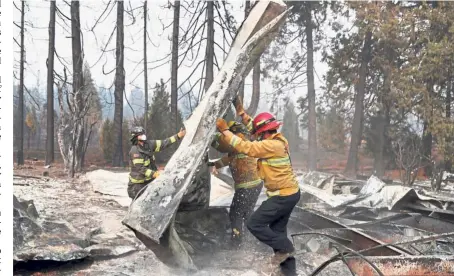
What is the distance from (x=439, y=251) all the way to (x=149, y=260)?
3.57 metres

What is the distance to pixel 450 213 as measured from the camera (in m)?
7.01

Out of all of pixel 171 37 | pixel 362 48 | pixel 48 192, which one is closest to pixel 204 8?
pixel 171 37

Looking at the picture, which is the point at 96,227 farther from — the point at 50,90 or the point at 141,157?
the point at 50,90

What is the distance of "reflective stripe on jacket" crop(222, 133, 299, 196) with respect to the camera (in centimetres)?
426

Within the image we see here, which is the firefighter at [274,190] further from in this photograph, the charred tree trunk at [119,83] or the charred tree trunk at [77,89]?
the charred tree trunk at [119,83]

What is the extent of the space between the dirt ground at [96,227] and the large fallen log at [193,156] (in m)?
0.58

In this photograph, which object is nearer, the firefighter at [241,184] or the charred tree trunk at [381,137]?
the firefighter at [241,184]

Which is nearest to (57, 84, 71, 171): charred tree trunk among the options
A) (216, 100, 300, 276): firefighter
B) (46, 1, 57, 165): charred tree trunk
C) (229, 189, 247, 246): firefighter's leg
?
(46, 1, 57, 165): charred tree trunk

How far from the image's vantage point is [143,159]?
592cm

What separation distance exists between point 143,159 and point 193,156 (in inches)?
69.8

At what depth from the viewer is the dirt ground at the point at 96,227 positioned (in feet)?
15.4

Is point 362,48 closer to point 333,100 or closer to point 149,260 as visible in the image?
point 333,100

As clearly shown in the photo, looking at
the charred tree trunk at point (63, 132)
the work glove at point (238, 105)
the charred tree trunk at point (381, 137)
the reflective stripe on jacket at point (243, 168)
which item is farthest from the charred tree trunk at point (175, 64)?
the work glove at point (238, 105)

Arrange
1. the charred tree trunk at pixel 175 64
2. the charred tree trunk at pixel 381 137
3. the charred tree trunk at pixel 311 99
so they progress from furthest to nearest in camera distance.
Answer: the charred tree trunk at pixel 311 99
the charred tree trunk at pixel 381 137
the charred tree trunk at pixel 175 64
